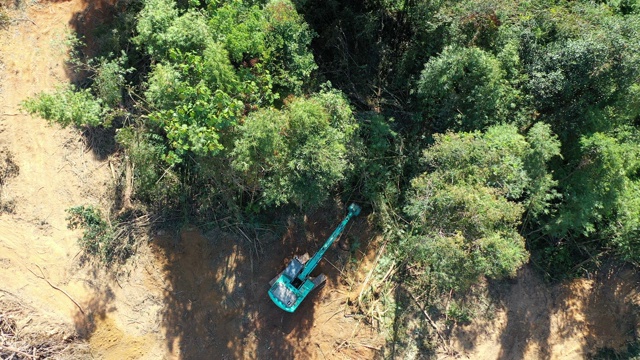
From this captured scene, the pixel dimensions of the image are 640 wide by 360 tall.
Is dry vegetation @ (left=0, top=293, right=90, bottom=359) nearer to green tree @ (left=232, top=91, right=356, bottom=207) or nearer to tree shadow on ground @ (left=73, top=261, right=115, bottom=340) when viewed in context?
tree shadow on ground @ (left=73, top=261, right=115, bottom=340)

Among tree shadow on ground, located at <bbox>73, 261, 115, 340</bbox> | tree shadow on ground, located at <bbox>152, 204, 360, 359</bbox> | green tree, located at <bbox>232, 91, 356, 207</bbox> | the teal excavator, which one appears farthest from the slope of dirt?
tree shadow on ground, located at <bbox>73, 261, 115, 340</bbox>

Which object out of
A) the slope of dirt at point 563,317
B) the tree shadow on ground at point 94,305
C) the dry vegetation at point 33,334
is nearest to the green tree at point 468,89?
the slope of dirt at point 563,317

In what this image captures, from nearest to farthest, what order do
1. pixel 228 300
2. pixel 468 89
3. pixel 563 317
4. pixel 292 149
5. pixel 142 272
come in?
1. pixel 292 149
2. pixel 468 89
3. pixel 142 272
4. pixel 228 300
5. pixel 563 317

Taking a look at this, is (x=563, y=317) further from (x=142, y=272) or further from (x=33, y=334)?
(x=33, y=334)

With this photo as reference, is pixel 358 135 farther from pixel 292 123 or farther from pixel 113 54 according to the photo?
pixel 113 54

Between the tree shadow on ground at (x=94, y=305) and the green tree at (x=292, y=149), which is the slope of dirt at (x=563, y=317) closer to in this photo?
the green tree at (x=292, y=149)

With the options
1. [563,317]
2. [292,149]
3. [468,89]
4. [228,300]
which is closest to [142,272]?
[228,300]
